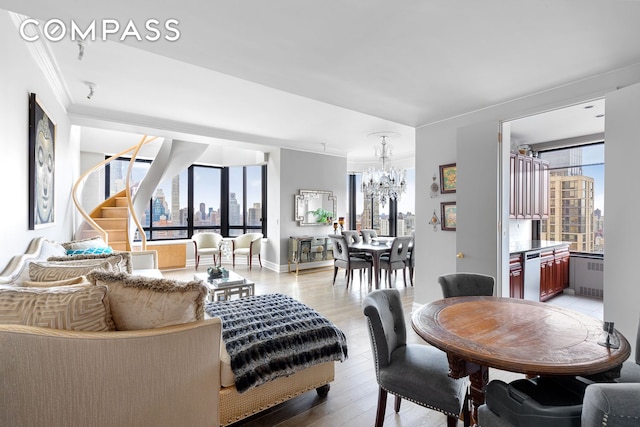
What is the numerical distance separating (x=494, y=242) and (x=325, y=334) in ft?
6.77

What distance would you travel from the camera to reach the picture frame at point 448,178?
11.9ft

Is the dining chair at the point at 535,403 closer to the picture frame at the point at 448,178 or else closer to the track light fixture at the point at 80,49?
the picture frame at the point at 448,178

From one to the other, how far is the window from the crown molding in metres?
6.76

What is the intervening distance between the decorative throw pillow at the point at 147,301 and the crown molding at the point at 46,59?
6.76 feet

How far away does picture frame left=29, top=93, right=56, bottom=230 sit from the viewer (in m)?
2.51

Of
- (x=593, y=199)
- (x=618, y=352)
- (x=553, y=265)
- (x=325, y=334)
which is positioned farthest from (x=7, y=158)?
(x=593, y=199)

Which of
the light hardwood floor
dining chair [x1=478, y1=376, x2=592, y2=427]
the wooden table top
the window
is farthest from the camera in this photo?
the window

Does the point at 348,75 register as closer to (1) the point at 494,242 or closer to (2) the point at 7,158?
(1) the point at 494,242

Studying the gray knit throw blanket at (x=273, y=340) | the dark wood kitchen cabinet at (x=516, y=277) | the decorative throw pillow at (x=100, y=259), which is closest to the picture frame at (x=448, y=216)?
the dark wood kitchen cabinet at (x=516, y=277)

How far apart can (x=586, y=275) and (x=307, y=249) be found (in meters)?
4.86

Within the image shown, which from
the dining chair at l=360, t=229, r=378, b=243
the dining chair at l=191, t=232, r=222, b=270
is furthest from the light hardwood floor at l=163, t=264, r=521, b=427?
the dining chair at l=191, t=232, r=222, b=270

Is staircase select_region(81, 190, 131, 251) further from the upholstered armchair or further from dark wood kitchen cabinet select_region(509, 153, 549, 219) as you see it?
dark wood kitchen cabinet select_region(509, 153, 549, 219)

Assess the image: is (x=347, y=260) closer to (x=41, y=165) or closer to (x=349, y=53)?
(x=349, y=53)

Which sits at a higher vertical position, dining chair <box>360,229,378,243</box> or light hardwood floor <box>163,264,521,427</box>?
dining chair <box>360,229,378,243</box>
